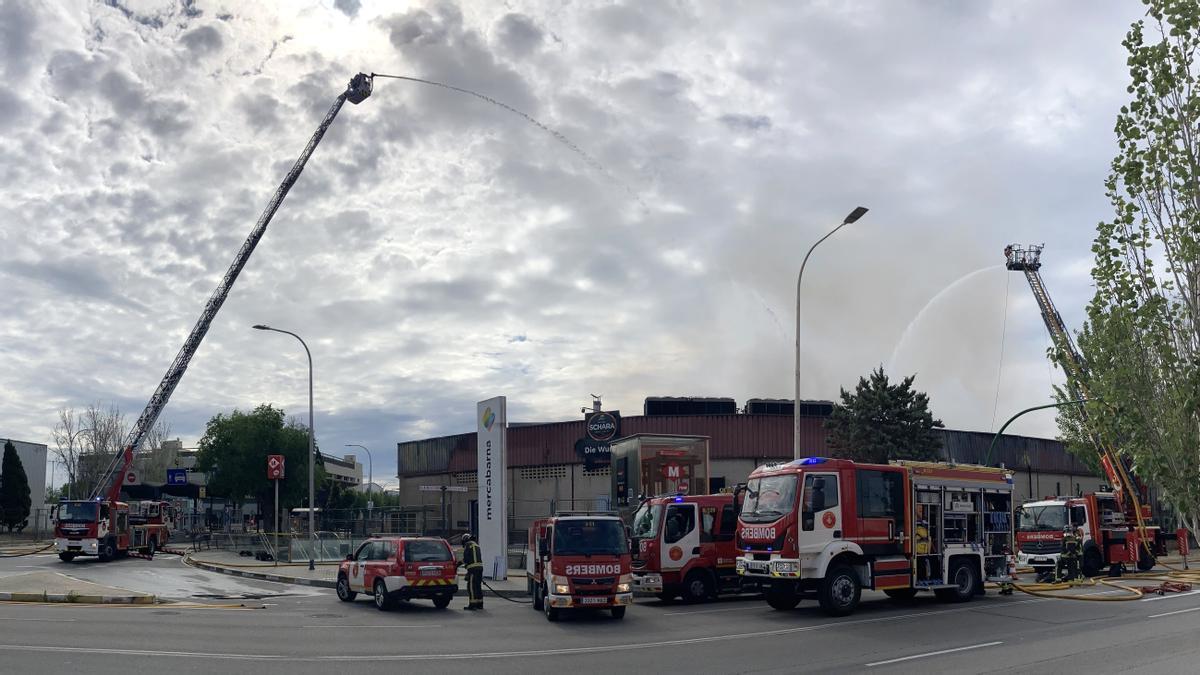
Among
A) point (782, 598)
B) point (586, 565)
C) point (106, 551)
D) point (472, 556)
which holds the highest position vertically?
point (586, 565)

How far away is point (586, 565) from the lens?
18891 mm

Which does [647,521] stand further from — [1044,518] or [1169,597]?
[1044,518]

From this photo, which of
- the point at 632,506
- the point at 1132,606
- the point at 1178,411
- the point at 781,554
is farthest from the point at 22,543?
the point at 1178,411

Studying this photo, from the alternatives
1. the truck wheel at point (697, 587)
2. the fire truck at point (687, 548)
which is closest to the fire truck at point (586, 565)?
the fire truck at point (687, 548)

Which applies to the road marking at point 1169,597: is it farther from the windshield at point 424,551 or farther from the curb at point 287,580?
the windshield at point 424,551

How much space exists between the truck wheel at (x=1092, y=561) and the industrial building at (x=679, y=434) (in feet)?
74.5

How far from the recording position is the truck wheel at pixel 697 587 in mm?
22469

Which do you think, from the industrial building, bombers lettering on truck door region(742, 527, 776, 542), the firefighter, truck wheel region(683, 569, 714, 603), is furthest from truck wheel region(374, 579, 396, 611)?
the industrial building

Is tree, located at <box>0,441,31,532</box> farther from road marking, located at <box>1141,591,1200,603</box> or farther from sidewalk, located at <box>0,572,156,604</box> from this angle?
road marking, located at <box>1141,591,1200,603</box>

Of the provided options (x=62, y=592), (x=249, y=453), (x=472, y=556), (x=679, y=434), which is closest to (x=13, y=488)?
(x=249, y=453)

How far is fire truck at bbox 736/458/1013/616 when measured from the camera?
61.7 ft

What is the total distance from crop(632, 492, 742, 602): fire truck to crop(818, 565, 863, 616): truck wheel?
3.33 metres

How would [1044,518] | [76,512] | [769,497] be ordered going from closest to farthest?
[769,497]
[1044,518]
[76,512]

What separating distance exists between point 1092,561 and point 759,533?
1544cm
